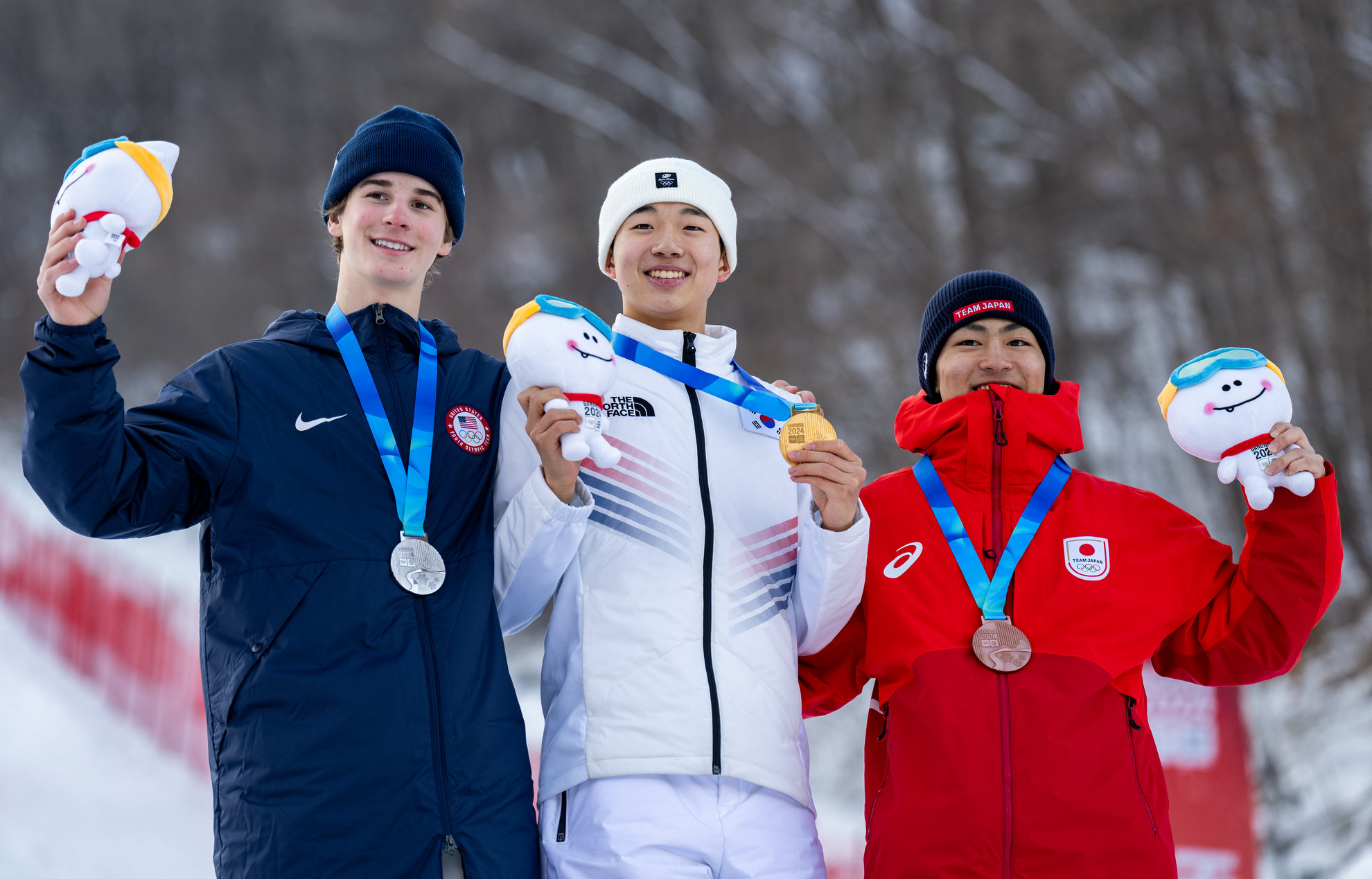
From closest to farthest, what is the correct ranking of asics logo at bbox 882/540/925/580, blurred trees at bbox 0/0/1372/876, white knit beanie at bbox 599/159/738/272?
asics logo at bbox 882/540/925/580 → white knit beanie at bbox 599/159/738/272 → blurred trees at bbox 0/0/1372/876

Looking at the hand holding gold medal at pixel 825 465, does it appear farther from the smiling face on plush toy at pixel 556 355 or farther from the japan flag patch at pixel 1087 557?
the japan flag patch at pixel 1087 557

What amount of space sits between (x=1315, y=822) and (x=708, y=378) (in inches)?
243

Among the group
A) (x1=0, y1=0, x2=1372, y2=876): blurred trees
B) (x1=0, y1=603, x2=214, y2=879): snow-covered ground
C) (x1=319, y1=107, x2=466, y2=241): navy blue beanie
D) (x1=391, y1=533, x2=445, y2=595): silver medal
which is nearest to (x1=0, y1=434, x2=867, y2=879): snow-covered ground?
(x1=0, y1=603, x2=214, y2=879): snow-covered ground

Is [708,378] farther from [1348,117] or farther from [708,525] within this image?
[1348,117]

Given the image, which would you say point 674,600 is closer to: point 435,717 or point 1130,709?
point 435,717

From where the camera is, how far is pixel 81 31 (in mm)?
17141

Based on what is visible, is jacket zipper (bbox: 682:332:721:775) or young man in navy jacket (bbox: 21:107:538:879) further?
jacket zipper (bbox: 682:332:721:775)

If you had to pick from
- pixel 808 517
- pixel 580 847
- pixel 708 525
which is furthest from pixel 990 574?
pixel 580 847

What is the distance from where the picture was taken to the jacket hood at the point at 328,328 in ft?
7.59

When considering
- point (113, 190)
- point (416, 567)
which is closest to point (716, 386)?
point (416, 567)

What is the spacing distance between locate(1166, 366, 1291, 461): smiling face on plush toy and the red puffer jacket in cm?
18

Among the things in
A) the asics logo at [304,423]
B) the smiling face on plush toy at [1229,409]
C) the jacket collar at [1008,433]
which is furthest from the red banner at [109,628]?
the smiling face on plush toy at [1229,409]

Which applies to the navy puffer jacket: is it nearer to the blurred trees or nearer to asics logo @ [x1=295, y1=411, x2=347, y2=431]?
asics logo @ [x1=295, y1=411, x2=347, y2=431]

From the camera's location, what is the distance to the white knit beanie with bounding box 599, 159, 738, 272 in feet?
8.86
